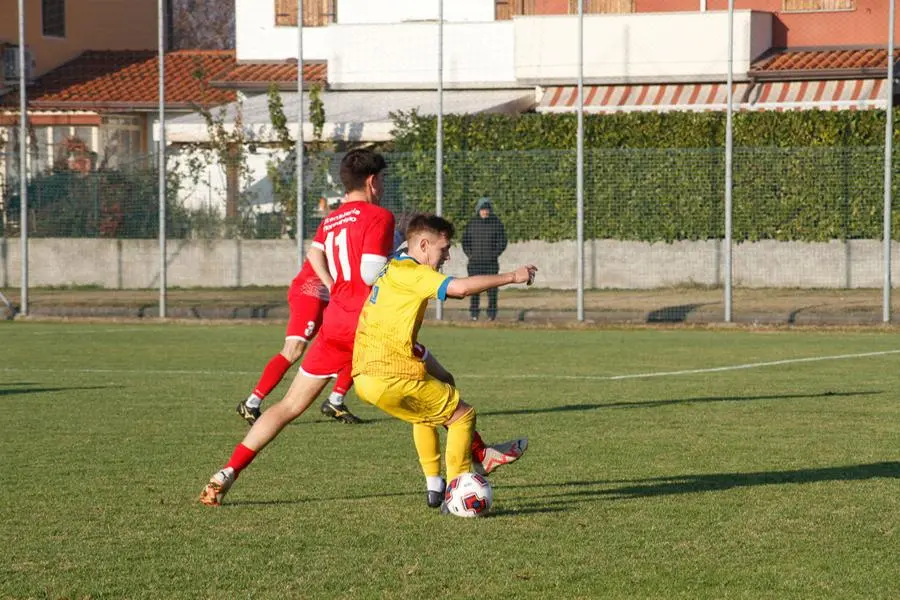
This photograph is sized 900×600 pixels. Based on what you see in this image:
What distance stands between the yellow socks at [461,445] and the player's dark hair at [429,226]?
88 cm

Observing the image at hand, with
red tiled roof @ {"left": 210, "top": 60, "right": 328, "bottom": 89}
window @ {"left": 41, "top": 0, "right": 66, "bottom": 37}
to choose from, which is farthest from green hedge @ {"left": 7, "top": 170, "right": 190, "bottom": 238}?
window @ {"left": 41, "top": 0, "right": 66, "bottom": 37}

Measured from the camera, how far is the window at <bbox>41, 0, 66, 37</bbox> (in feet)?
146

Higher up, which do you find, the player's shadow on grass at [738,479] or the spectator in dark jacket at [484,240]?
the spectator in dark jacket at [484,240]

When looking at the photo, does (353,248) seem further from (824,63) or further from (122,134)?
(122,134)

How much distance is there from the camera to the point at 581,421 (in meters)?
11.8

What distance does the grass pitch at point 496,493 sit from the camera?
6504mm

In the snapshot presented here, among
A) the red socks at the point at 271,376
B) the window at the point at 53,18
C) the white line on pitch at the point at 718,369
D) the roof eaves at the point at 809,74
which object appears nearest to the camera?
the red socks at the point at 271,376

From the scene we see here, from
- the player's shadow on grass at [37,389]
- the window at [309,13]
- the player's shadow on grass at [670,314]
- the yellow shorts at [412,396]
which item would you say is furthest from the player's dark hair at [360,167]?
the window at [309,13]

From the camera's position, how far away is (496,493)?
28.2ft

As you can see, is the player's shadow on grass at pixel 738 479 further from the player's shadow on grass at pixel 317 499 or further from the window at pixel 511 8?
the window at pixel 511 8

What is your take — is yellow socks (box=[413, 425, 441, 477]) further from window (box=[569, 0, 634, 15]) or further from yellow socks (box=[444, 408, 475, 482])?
window (box=[569, 0, 634, 15])

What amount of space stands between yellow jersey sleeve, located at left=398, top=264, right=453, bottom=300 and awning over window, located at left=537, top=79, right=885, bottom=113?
77.3 ft

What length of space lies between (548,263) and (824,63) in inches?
301

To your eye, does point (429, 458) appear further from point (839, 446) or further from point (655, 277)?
point (655, 277)
